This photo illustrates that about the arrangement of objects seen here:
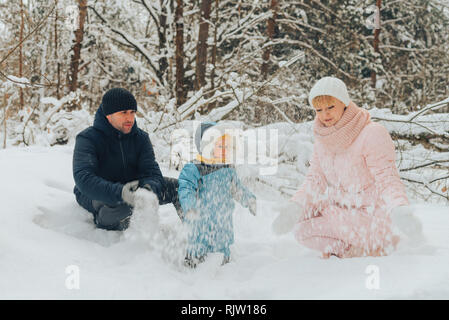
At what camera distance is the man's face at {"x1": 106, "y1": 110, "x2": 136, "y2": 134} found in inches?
119

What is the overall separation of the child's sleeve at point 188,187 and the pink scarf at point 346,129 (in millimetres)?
951

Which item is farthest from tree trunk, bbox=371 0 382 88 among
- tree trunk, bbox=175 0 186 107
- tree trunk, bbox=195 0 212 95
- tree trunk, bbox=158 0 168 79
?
tree trunk, bbox=158 0 168 79

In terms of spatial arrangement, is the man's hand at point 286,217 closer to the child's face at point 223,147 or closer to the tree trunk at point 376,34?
the child's face at point 223,147

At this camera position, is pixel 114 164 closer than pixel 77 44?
Yes

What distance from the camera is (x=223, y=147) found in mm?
2857

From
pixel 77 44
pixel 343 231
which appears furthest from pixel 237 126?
pixel 77 44

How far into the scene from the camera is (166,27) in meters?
11.3

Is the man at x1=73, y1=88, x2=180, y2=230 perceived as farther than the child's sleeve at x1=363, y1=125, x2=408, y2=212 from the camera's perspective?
Yes

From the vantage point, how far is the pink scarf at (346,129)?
252 centimetres

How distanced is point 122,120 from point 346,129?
5.57 feet

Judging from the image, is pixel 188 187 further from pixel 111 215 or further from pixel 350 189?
pixel 350 189

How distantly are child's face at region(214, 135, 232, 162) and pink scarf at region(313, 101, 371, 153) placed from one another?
2.26 ft

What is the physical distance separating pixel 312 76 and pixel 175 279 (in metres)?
9.68

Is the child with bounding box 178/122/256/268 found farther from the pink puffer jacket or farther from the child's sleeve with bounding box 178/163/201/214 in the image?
the pink puffer jacket
